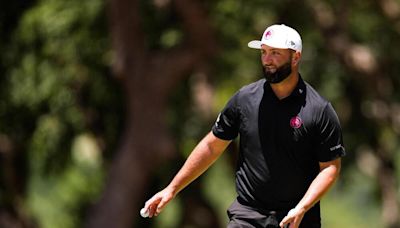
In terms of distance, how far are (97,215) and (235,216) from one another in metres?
13.1

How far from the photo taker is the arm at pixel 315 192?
6.97 m

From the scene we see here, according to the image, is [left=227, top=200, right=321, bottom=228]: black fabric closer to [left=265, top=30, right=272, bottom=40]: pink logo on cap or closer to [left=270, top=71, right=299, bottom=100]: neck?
[left=270, top=71, right=299, bottom=100]: neck

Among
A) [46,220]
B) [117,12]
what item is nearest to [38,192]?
[46,220]

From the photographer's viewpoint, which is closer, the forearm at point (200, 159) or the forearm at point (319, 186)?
the forearm at point (319, 186)

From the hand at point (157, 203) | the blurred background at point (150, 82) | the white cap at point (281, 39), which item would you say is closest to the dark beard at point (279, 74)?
the white cap at point (281, 39)

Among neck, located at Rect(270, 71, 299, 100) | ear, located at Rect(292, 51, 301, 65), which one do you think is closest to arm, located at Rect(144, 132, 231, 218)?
neck, located at Rect(270, 71, 299, 100)

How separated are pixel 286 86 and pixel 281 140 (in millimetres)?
341

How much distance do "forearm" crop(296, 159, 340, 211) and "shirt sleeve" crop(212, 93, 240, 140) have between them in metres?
0.68

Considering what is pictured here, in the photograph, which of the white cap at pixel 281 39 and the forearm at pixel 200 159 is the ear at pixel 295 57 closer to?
the white cap at pixel 281 39

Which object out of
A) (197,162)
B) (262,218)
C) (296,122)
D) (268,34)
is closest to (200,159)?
(197,162)

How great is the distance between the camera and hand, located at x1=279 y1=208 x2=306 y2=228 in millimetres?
6957

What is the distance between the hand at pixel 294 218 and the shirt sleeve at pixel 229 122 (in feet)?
2.76

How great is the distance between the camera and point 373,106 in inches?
920

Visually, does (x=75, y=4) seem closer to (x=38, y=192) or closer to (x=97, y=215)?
(x=97, y=215)
